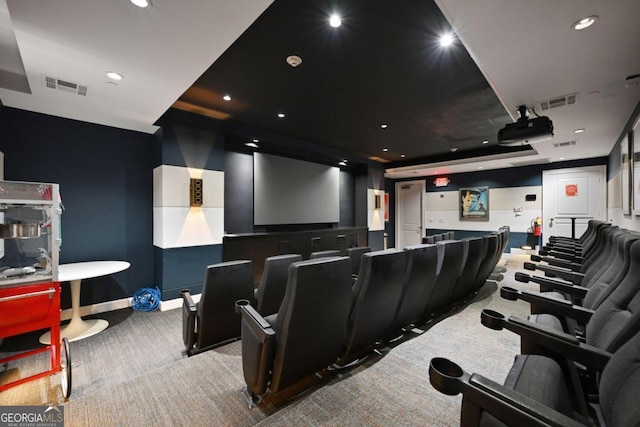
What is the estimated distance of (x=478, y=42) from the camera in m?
2.02

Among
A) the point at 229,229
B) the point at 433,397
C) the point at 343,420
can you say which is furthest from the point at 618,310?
the point at 229,229

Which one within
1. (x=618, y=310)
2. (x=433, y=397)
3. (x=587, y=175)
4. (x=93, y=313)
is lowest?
(x=93, y=313)

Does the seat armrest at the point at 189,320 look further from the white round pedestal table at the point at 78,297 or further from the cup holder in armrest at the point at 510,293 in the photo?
the cup holder in armrest at the point at 510,293

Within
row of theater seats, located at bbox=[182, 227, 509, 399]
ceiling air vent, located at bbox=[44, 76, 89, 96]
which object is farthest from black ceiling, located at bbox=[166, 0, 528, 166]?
row of theater seats, located at bbox=[182, 227, 509, 399]

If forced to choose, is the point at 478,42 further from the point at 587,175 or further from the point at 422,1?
the point at 587,175

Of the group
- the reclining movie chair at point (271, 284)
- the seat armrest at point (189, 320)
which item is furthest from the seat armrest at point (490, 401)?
the seat armrest at point (189, 320)

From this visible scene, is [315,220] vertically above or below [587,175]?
below

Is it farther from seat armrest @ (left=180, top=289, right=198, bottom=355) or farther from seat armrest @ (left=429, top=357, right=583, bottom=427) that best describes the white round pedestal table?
seat armrest @ (left=429, top=357, right=583, bottom=427)

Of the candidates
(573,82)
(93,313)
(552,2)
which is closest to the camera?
(552,2)

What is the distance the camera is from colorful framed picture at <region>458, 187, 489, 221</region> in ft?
26.5

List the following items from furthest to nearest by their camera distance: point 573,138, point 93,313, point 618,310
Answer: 1. point 573,138
2. point 93,313
3. point 618,310

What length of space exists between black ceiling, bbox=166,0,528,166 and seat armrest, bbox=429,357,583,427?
2.36 meters

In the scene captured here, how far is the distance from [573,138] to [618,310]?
190 inches

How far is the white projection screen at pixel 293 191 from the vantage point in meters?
5.21
